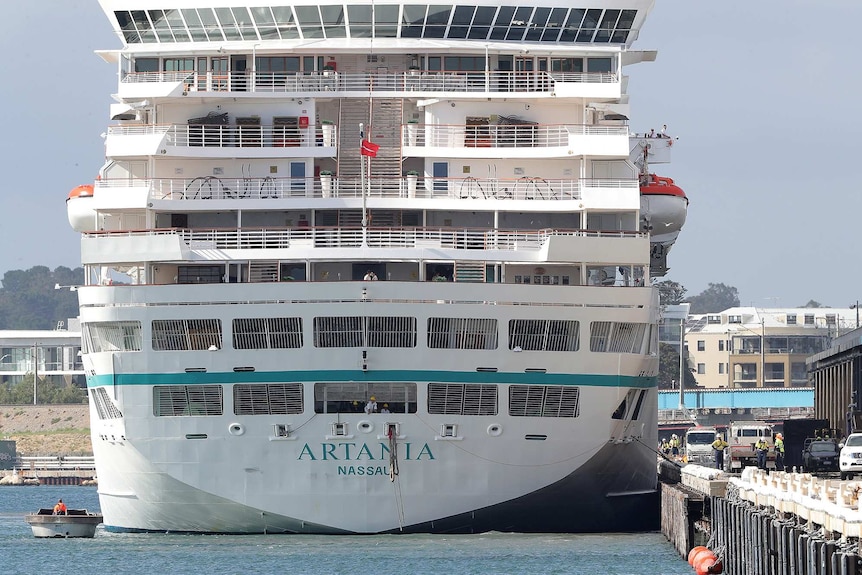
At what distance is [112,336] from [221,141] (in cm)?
604

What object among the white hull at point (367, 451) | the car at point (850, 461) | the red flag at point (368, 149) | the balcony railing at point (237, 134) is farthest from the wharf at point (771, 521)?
the balcony railing at point (237, 134)

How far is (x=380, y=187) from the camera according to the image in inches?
1977

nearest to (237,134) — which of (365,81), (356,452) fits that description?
(365,81)

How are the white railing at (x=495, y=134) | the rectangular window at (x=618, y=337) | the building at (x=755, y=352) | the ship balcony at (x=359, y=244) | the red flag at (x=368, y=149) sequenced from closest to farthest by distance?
the ship balcony at (x=359, y=244) < the rectangular window at (x=618, y=337) < the red flag at (x=368, y=149) < the white railing at (x=495, y=134) < the building at (x=755, y=352)

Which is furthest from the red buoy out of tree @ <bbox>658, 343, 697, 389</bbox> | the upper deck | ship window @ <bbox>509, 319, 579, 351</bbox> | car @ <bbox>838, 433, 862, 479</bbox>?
tree @ <bbox>658, 343, 697, 389</bbox>

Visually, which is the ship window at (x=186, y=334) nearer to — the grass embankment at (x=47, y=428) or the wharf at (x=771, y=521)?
the wharf at (x=771, y=521)

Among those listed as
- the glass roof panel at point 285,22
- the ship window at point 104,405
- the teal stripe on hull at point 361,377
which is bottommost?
the ship window at point 104,405

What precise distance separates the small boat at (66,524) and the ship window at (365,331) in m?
10.8

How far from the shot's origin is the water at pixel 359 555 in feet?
142

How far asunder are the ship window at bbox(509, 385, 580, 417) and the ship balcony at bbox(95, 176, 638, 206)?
210 inches

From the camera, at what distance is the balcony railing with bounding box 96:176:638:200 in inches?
1980

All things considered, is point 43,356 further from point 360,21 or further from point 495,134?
point 495,134

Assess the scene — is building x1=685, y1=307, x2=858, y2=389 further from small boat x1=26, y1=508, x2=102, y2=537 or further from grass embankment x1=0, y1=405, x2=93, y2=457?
small boat x1=26, y1=508, x2=102, y2=537

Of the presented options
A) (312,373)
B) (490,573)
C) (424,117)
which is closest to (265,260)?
(312,373)
